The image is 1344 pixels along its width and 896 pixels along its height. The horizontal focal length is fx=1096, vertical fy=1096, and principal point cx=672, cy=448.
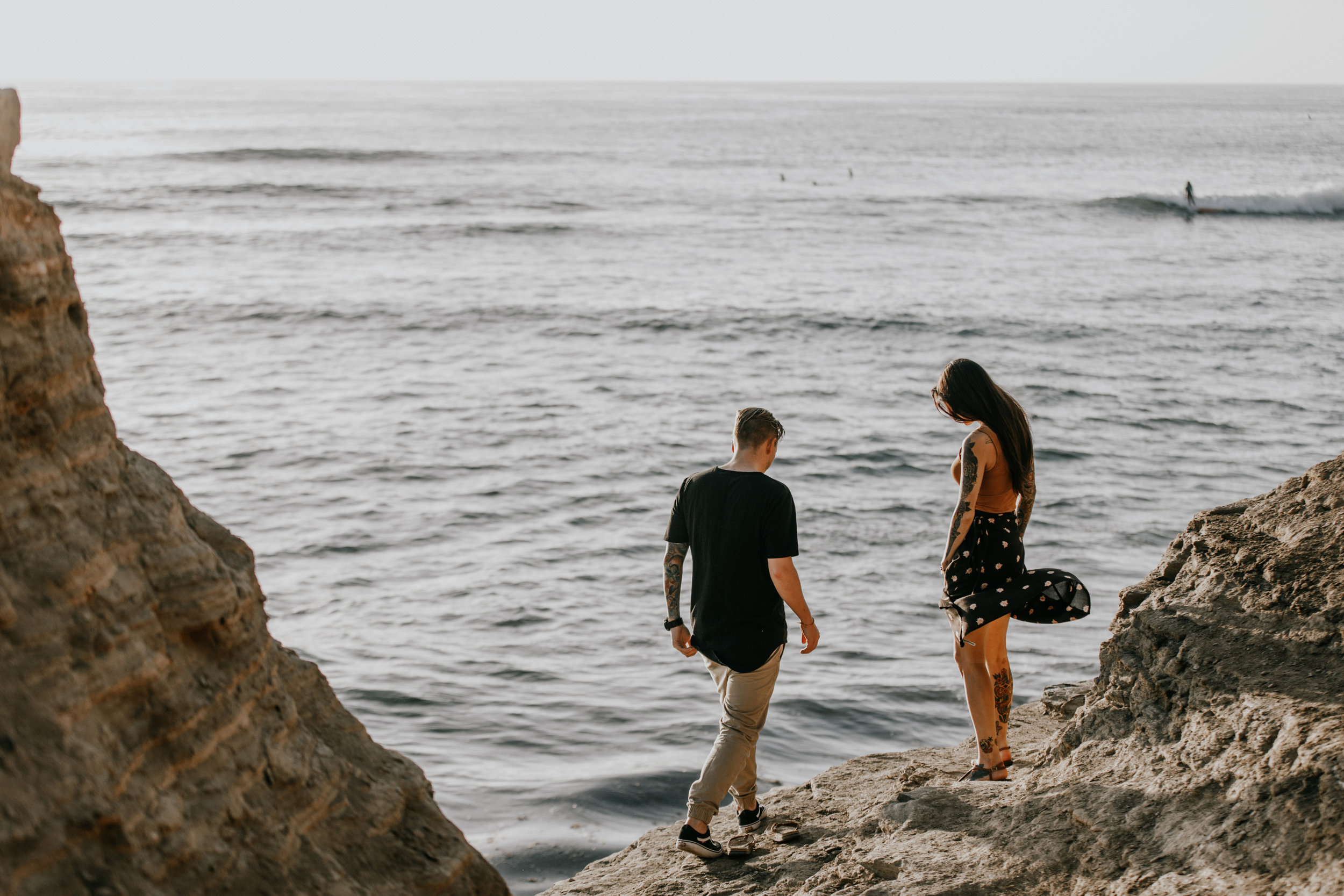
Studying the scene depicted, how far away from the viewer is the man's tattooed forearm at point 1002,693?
5012 millimetres

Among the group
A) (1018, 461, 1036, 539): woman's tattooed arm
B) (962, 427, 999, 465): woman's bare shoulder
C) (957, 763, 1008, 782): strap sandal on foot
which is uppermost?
(962, 427, 999, 465): woman's bare shoulder

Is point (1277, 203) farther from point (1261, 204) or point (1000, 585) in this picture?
point (1000, 585)

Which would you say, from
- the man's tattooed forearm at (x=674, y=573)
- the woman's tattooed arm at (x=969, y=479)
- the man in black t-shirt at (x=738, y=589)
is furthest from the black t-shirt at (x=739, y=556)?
the woman's tattooed arm at (x=969, y=479)

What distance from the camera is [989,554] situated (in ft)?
15.8

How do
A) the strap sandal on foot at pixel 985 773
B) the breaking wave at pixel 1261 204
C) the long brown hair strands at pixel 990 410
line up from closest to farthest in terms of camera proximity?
the long brown hair strands at pixel 990 410
the strap sandal on foot at pixel 985 773
the breaking wave at pixel 1261 204

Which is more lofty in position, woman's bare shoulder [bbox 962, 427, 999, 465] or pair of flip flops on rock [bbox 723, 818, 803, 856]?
woman's bare shoulder [bbox 962, 427, 999, 465]

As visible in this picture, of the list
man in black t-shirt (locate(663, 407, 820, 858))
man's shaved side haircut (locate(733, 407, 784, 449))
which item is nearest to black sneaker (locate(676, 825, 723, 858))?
man in black t-shirt (locate(663, 407, 820, 858))

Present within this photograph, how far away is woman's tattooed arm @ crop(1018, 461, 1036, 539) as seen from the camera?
4.78 m

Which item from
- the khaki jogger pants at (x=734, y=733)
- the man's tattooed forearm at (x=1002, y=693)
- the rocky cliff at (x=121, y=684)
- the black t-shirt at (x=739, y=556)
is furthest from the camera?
the man's tattooed forearm at (x=1002, y=693)

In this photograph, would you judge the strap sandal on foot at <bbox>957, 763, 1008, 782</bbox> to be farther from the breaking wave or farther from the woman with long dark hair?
the breaking wave

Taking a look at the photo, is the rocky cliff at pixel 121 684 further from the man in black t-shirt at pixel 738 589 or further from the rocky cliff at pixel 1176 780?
the rocky cliff at pixel 1176 780

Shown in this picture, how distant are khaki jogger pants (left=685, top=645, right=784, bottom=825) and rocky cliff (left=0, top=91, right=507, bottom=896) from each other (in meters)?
1.40

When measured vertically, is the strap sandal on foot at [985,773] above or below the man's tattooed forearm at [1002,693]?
below

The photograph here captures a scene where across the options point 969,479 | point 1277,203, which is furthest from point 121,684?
point 1277,203
